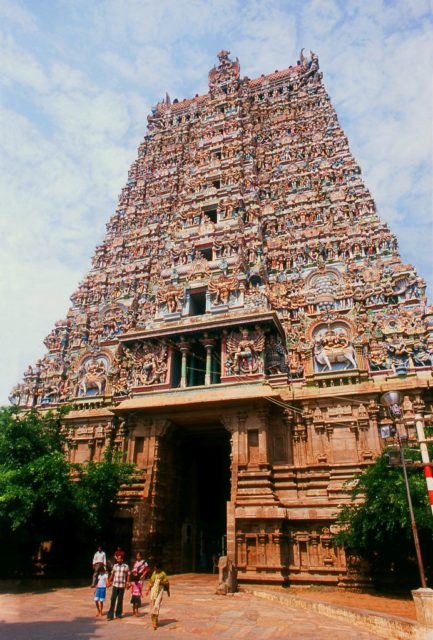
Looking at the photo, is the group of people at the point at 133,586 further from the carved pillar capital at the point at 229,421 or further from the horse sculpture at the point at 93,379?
the horse sculpture at the point at 93,379

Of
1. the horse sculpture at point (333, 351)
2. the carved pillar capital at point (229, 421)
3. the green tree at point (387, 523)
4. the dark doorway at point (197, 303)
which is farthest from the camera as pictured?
the dark doorway at point (197, 303)

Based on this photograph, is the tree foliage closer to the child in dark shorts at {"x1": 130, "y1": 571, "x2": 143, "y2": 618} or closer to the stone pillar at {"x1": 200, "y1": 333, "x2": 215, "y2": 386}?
the stone pillar at {"x1": 200, "y1": 333, "x2": 215, "y2": 386}

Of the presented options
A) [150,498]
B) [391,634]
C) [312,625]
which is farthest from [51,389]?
[391,634]

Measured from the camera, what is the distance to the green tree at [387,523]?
14.0 metres

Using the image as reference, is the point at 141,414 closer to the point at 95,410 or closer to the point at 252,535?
the point at 95,410

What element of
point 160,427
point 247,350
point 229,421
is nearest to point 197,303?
point 247,350

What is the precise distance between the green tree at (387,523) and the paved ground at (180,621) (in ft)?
12.6

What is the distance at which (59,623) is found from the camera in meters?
10.8

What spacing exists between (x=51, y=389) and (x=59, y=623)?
57.7ft

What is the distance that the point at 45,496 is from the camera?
56.5 feet

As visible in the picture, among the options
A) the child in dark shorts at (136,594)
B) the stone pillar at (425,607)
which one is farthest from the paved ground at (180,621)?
the stone pillar at (425,607)

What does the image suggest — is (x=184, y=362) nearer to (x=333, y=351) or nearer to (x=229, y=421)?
(x=229, y=421)

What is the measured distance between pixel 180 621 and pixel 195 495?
1335 cm

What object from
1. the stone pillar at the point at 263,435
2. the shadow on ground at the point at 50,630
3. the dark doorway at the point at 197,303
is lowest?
the shadow on ground at the point at 50,630
